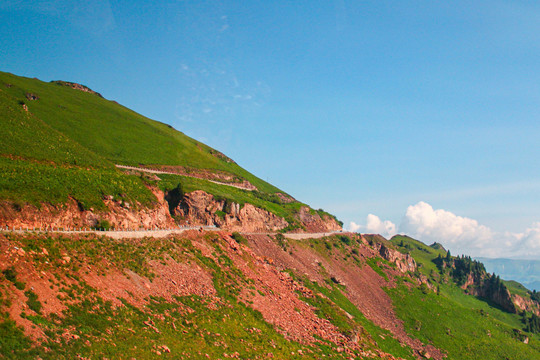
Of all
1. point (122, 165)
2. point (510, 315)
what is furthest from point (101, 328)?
point (510, 315)

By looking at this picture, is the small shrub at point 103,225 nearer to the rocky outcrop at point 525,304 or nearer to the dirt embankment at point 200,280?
the dirt embankment at point 200,280

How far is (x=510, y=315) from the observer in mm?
142000

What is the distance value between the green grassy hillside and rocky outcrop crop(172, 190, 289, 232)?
370cm

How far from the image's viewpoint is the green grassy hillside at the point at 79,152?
46.5 metres

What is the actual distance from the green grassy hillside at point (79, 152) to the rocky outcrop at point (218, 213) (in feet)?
12.1

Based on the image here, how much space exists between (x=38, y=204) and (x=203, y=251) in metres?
23.4

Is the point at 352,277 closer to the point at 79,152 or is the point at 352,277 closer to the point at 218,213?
the point at 218,213

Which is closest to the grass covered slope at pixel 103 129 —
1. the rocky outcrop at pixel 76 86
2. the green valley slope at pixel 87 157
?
the green valley slope at pixel 87 157

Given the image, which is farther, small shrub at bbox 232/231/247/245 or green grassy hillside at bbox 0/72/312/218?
small shrub at bbox 232/231/247/245

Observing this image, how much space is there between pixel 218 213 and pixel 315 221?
52298 millimetres

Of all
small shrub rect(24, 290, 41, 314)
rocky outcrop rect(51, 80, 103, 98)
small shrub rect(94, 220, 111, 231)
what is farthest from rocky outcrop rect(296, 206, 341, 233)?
rocky outcrop rect(51, 80, 103, 98)

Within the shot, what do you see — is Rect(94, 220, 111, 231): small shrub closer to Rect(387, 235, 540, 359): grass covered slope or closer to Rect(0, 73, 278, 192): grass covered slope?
Rect(0, 73, 278, 192): grass covered slope

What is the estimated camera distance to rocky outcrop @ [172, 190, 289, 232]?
73625 millimetres

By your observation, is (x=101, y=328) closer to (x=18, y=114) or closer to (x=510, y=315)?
(x=18, y=114)
